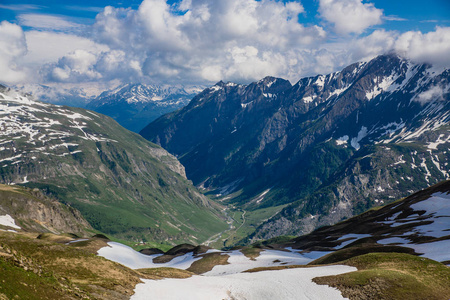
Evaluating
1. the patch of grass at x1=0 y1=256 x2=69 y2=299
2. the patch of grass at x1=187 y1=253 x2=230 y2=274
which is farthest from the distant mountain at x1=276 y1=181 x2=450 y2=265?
the patch of grass at x1=0 y1=256 x2=69 y2=299

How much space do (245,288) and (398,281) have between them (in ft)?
85.4

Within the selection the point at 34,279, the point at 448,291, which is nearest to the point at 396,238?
the point at 448,291

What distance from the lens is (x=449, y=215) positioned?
432ft

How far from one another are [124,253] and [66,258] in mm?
69266

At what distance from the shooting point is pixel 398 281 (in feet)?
181

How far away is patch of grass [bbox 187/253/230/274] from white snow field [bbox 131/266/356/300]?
126 ft

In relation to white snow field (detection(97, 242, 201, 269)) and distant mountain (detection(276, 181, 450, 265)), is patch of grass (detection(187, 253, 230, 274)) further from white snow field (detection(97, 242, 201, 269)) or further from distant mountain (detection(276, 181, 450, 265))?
distant mountain (detection(276, 181, 450, 265))

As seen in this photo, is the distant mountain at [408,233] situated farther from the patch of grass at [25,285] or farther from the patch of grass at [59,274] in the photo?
the patch of grass at [25,285]

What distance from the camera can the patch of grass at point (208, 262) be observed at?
4126 inches

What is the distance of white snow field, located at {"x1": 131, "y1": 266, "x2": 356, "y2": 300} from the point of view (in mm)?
52319

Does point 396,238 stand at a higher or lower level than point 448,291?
lower

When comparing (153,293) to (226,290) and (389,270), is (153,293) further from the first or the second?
(389,270)

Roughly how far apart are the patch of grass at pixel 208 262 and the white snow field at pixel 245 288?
38428 mm

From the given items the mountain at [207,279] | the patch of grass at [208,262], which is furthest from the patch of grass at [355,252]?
the patch of grass at [208,262]
